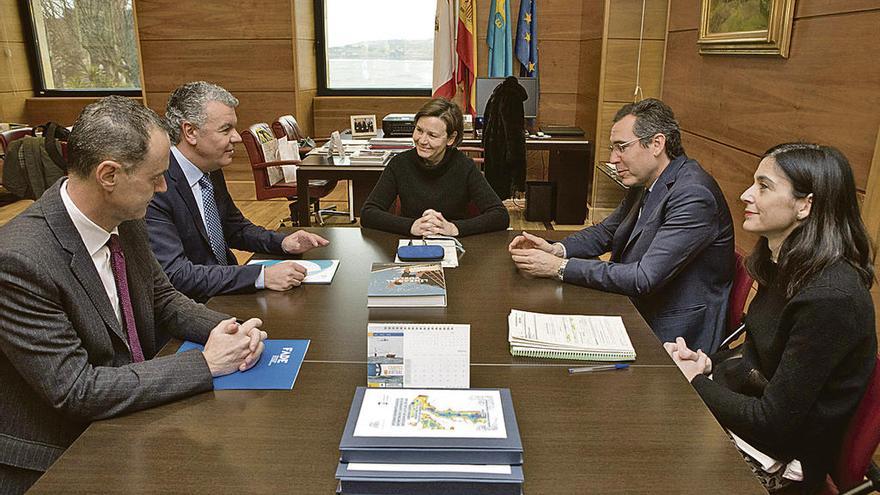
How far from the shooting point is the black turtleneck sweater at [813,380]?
1.41 metres

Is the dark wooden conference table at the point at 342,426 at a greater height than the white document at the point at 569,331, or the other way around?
the white document at the point at 569,331

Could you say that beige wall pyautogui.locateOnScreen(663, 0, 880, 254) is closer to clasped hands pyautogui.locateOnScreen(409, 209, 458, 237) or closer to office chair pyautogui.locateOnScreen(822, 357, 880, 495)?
office chair pyautogui.locateOnScreen(822, 357, 880, 495)

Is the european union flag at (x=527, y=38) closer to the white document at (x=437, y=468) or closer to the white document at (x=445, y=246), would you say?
the white document at (x=445, y=246)

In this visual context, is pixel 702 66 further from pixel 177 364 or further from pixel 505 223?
pixel 177 364

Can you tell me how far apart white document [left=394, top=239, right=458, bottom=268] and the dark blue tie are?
27.4 inches

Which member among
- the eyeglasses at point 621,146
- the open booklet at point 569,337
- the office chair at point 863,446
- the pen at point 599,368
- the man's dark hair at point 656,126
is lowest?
the office chair at point 863,446

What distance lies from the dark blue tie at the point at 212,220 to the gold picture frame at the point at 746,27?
2.63 meters

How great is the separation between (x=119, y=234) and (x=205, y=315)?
0.30 metres

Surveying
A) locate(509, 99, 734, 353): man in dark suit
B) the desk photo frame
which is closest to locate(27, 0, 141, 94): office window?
the desk photo frame

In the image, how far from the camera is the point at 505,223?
2773 mm

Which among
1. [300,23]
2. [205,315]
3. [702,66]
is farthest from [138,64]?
[205,315]

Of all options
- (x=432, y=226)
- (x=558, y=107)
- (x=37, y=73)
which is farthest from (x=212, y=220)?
(x=37, y=73)

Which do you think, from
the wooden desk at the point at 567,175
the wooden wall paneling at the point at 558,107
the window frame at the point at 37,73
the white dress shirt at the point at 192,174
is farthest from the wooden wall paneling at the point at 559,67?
the white dress shirt at the point at 192,174

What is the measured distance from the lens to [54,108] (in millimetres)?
6977
